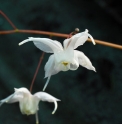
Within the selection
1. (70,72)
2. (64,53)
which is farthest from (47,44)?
(70,72)

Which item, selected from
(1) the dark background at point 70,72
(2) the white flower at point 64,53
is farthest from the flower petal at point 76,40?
(1) the dark background at point 70,72

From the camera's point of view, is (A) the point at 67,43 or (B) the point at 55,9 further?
(B) the point at 55,9

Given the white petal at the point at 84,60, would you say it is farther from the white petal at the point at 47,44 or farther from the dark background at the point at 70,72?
the dark background at the point at 70,72

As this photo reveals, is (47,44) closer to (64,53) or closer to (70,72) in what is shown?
(64,53)

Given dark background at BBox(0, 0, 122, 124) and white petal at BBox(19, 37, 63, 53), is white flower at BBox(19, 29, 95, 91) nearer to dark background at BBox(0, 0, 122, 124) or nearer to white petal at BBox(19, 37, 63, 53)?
white petal at BBox(19, 37, 63, 53)

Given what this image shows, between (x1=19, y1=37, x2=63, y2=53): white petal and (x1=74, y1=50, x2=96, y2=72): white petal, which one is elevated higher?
(x1=19, y1=37, x2=63, y2=53): white petal

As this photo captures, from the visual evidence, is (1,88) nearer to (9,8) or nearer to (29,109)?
(9,8)

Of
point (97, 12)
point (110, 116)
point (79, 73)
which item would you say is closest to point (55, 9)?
point (97, 12)

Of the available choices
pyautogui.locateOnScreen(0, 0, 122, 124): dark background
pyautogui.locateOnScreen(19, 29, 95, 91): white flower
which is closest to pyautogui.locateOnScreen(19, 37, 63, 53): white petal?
pyautogui.locateOnScreen(19, 29, 95, 91): white flower
